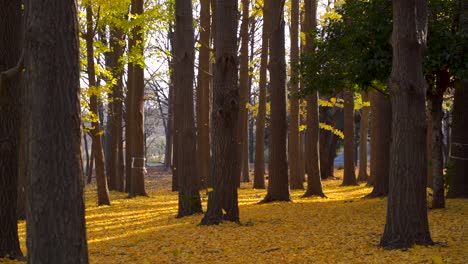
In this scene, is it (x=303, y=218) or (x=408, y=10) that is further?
(x=303, y=218)

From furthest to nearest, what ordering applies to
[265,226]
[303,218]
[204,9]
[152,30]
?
1. [204,9]
2. [152,30]
3. [303,218]
4. [265,226]

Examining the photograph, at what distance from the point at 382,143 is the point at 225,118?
6804 mm

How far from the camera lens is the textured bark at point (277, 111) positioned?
51.4 feet

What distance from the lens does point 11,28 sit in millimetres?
8758

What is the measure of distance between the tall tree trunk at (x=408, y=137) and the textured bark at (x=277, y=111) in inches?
290

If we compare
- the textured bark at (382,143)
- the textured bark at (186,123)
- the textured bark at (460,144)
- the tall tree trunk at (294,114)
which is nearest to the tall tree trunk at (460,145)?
the textured bark at (460,144)

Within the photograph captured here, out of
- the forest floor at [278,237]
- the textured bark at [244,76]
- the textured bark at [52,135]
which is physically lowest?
the forest floor at [278,237]

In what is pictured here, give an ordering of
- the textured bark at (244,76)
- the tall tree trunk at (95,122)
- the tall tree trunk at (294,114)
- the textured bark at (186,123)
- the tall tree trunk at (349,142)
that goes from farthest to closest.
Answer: the tall tree trunk at (349,142) → the textured bark at (244,76) → the tall tree trunk at (294,114) → the tall tree trunk at (95,122) → the textured bark at (186,123)

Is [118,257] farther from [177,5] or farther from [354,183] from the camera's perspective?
[354,183]

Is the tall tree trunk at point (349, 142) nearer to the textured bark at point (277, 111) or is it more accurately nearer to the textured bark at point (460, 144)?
the textured bark at point (277, 111)

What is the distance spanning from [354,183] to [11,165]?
61.1 feet

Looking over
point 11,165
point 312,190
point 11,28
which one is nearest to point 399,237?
point 11,165

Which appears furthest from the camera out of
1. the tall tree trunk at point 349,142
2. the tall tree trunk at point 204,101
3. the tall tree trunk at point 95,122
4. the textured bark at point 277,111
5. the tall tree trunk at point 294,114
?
the tall tree trunk at point 349,142

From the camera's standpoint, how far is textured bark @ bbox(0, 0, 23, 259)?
8469 millimetres
